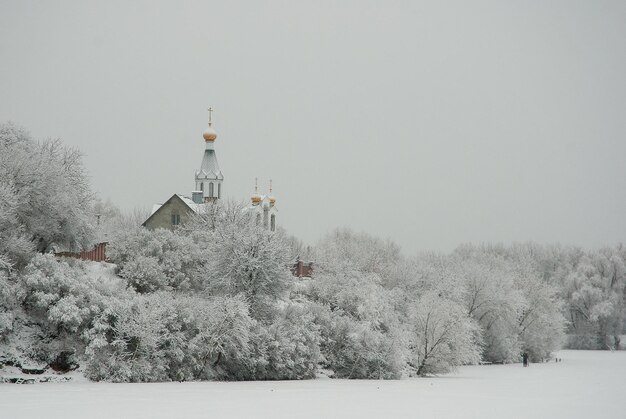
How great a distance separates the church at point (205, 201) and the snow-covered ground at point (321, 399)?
34615 mm

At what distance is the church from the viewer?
80125mm

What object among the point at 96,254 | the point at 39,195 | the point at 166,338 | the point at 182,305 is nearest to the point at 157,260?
the point at 96,254

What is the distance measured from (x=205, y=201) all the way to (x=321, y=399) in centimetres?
5053

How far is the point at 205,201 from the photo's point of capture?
8256 centimetres

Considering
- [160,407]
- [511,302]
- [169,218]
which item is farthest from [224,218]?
[160,407]

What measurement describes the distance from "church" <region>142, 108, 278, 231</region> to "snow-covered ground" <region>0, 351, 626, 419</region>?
3462 centimetres

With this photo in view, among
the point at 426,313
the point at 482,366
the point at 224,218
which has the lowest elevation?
the point at 482,366

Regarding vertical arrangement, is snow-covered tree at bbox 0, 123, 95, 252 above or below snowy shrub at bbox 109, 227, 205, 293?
above

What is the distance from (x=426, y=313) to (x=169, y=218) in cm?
3518

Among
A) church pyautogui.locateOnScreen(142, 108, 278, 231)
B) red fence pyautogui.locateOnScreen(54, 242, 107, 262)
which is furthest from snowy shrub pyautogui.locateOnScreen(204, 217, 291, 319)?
church pyautogui.locateOnScreen(142, 108, 278, 231)

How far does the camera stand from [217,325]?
43.8 meters

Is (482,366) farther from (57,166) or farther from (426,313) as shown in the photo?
(57,166)

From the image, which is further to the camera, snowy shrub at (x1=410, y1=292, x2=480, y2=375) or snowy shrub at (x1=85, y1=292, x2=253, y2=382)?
snowy shrub at (x1=410, y1=292, x2=480, y2=375)

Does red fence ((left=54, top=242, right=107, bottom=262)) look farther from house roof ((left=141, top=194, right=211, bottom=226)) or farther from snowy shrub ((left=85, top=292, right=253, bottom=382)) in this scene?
house roof ((left=141, top=194, right=211, bottom=226))
